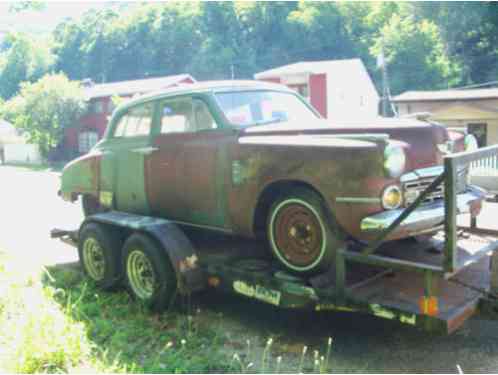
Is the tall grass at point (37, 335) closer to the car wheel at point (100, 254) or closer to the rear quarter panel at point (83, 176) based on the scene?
the car wheel at point (100, 254)

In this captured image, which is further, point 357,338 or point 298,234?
point 357,338

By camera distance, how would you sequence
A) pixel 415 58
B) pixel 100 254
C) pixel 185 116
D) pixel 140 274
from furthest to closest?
1. pixel 415 58
2. pixel 100 254
3. pixel 185 116
4. pixel 140 274

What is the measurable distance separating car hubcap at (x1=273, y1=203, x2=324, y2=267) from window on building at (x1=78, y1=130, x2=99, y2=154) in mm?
40991

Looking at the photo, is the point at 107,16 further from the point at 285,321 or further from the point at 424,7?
the point at 285,321

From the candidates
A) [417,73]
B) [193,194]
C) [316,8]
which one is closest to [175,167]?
[193,194]

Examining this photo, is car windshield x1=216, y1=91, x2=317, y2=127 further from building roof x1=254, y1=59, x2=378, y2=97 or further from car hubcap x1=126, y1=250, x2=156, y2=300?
building roof x1=254, y1=59, x2=378, y2=97

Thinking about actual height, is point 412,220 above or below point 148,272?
above

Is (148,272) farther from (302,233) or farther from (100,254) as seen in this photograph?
(302,233)

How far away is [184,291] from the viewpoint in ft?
17.0

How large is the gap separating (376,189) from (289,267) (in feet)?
3.47

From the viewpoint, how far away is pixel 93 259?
6.45 m

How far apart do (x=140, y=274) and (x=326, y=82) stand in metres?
31.7

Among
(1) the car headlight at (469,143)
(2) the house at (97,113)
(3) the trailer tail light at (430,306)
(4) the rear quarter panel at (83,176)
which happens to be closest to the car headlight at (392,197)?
(3) the trailer tail light at (430,306)

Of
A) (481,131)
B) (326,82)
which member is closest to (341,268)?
(481,131)
